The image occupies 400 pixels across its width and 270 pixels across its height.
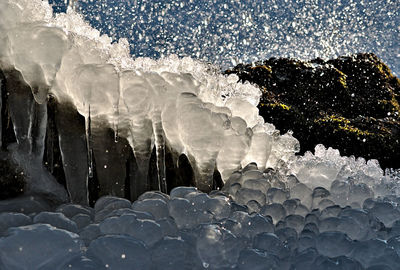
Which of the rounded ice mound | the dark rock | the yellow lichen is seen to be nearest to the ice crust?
the rounded ice mound

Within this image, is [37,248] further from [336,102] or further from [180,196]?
[336,102]

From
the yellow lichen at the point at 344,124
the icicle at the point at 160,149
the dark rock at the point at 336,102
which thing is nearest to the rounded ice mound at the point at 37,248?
Answer: the icicle at the point at 160,149

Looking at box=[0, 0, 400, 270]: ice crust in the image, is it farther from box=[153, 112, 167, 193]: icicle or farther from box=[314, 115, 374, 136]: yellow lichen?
box=[314, 115, 374, 136]: yellow lichen

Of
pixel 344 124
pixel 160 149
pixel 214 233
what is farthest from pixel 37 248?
pixel 344 124

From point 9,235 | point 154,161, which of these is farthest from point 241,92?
point 9,235

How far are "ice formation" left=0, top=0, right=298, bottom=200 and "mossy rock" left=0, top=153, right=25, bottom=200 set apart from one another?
121mm

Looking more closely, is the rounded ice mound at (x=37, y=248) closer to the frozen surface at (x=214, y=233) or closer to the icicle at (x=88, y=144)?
the frozen surface at (x=214, y=233)

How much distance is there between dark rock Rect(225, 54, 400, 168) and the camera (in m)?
6.39

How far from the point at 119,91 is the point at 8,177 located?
59 centimetres

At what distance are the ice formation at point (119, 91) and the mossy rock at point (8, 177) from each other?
4.8 inches

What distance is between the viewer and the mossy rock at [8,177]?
6.15ft

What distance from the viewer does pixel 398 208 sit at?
203 centimetres

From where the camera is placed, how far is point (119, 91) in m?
1.86

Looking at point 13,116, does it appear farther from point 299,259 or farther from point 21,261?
point 299,259
